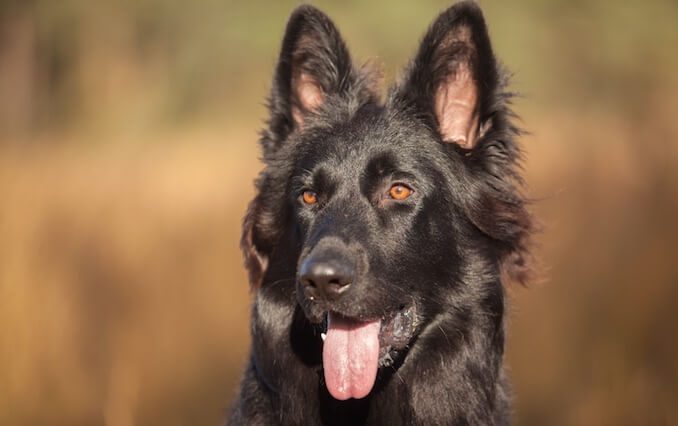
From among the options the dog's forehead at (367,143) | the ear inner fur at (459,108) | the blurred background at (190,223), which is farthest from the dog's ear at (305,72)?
the blurred background at (190,223)

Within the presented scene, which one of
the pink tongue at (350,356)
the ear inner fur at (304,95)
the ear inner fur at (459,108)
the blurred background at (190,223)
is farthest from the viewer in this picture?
the blurred background at (190,223)

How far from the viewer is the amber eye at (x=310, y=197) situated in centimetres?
470

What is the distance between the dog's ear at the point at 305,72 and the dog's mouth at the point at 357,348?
1.35 meters

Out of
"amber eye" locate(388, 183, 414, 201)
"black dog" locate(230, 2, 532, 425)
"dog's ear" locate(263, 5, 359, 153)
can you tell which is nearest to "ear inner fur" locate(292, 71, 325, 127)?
"dog's ear" locate(263, 5, 359, 153)

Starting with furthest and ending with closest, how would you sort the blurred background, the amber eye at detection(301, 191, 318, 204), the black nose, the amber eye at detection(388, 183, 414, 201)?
the blurred background
the amber eye at detection(301, 191, 318, 204)
the amber eye at detection(388, 183, 414, 201)
the black nose

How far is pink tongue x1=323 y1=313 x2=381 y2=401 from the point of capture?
416 cm

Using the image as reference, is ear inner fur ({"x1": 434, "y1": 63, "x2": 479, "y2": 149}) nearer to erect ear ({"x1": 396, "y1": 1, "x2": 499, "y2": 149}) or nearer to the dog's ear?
erect ear ({"x1": 396, "y1": 1, "x2": 499, "y2": 149})

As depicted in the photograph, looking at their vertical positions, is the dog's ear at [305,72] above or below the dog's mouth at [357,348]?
above

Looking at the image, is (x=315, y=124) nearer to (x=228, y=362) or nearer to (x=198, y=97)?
(x=228, y=362)

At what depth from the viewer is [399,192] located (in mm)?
4602

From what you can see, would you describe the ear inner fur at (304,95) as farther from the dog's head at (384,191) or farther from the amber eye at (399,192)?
the amber eye at (399,192)

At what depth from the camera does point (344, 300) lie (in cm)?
412

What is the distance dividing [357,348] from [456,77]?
1.71 metres

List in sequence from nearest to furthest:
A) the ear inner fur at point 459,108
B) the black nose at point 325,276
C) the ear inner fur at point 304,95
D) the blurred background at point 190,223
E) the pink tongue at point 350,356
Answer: the black nose at point 325,276 → the pink tongue at point 350,356 → the ear inner fur at point 459,108 → the ear inner fur at point 304,95 → the blurred background at point 190,223
